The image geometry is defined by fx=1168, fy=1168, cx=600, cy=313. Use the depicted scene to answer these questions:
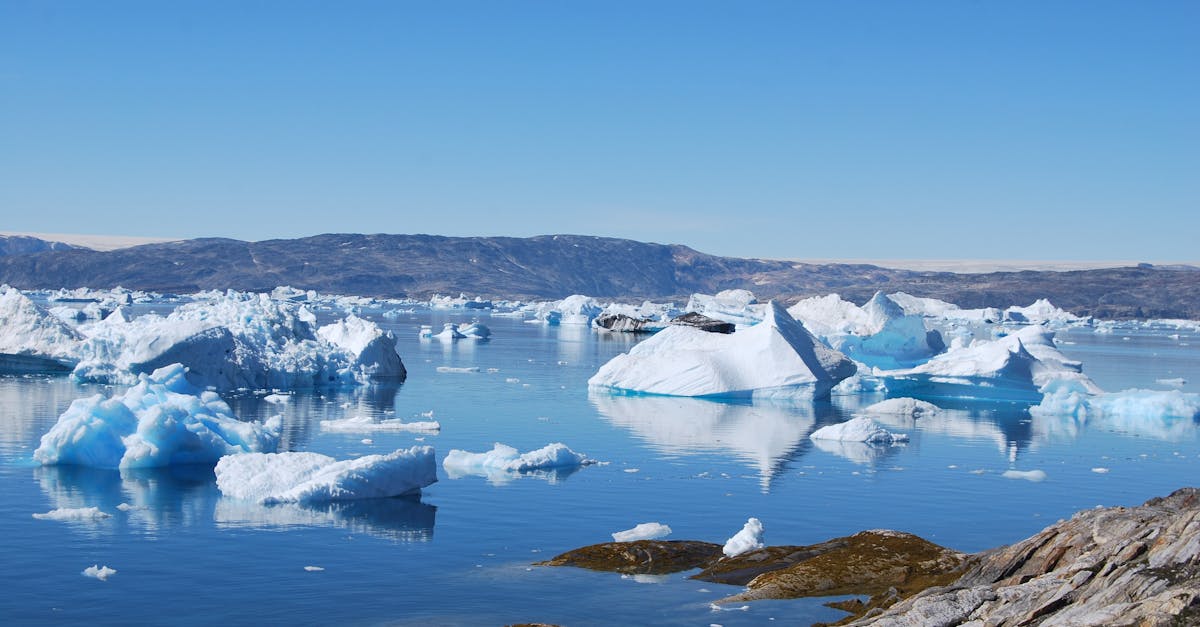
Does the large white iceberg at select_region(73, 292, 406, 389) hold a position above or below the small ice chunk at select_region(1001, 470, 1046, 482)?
above

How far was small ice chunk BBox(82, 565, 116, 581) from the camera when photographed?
10.5m

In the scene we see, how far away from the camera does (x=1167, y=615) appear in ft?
20.4

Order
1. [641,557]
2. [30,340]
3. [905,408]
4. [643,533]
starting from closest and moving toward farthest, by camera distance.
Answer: [641,557] < [643,533] < [905,408] < [30,340]

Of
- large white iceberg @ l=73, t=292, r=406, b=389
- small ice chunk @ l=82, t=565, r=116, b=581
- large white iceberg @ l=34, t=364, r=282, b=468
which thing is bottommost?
small ice chunk @ l=82, t=565, r=116, b=581

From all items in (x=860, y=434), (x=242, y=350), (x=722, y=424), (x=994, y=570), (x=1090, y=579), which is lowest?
(x=722, y=424)

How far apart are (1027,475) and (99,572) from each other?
12.9m

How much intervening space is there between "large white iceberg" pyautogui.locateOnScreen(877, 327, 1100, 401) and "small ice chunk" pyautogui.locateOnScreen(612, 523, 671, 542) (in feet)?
A: 60.1

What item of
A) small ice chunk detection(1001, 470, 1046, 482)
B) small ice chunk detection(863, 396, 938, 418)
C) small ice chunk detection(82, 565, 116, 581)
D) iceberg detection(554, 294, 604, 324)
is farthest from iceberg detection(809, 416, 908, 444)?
iceberg detection(554, 294, 604, 324)

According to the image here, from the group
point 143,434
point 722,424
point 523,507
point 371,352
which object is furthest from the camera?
point 371,352

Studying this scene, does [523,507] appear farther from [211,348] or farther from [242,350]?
[242,350]

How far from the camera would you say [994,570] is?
860 cm

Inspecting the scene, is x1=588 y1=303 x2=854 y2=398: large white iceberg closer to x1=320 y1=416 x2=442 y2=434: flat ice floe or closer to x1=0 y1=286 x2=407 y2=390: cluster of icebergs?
x1=0 y1=286 x2=407 y2=390: cluster of icebergs

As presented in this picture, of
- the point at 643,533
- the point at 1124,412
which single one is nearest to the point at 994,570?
the point at 643,533

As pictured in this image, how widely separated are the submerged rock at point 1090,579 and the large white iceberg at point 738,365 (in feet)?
57.6
